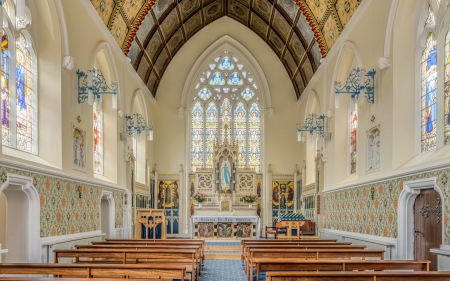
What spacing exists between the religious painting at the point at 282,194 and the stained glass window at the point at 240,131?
1.84m

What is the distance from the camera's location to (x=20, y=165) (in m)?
7.85

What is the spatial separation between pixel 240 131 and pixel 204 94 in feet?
8.04

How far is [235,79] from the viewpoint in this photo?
72.8 feet

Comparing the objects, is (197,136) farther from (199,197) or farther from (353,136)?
(353,136)

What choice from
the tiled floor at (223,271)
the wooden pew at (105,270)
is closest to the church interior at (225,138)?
the wooden pew at (105,270)

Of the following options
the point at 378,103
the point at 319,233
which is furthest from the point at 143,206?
the point at 378,103

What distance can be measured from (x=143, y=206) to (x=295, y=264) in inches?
509

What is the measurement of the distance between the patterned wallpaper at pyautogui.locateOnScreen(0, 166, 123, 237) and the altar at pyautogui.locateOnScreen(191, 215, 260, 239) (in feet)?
20.8

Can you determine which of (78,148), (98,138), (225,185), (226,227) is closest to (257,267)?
(78,148)

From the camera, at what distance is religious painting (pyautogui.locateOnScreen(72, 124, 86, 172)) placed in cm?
1088

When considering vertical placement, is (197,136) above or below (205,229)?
above

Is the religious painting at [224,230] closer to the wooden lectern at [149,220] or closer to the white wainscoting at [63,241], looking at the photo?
the wooden lectern at [149,220]

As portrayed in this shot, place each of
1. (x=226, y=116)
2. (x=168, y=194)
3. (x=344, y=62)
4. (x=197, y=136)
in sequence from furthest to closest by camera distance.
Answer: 1. (x=226, y=116)
2. (x=197, y=136)
3. (x=168, y=194)
4. (x=344, y=62)

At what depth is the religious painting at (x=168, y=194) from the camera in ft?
69.1
